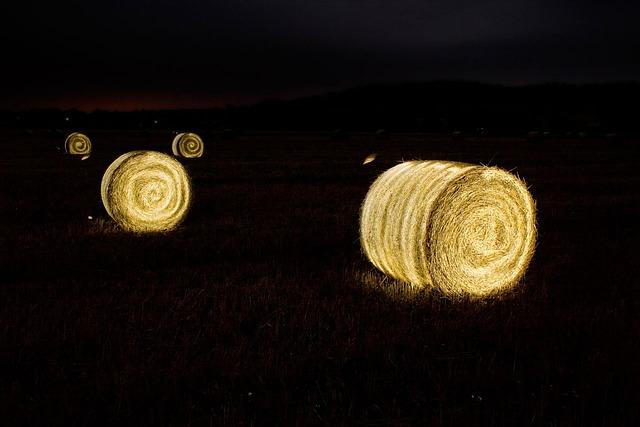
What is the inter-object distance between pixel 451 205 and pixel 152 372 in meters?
4.05

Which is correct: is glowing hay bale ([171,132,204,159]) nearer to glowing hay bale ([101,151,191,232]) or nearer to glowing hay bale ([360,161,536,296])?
glowing hay bale ([101,151,191,232])

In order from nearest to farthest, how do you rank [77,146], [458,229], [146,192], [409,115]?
[458,229], [146,192], [77,146], [409,115]

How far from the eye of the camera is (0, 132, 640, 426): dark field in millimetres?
4324

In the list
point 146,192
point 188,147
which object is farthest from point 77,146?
point 146,192

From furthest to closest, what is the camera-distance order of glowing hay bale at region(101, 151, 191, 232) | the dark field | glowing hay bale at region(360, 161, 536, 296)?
glowing hay bale at region(101, 151, 191, 232), glowing hay bale at region(360, 161, 536, 296), the dark field

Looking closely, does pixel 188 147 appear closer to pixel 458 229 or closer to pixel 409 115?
pixel 458 229

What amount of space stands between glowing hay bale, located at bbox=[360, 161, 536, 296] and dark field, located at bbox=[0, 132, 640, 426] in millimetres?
348

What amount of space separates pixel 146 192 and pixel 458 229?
715 centimetres

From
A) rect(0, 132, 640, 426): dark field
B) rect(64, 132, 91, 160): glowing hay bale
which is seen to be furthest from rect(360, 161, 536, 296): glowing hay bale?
rect(64, 132, 91, 160): glowing hay bale

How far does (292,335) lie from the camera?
573 centimetres

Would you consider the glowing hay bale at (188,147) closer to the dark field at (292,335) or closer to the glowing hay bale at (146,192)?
the glowing hay bale at (146,192)

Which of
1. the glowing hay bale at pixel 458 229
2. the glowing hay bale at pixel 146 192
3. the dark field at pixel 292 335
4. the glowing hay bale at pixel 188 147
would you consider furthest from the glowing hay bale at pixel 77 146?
the glowing hay bale at pixel 458 229

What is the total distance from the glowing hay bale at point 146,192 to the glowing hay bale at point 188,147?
19670 millimetres

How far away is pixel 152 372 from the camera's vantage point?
4.79 m
